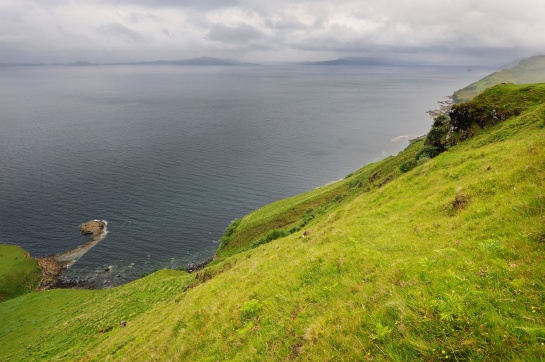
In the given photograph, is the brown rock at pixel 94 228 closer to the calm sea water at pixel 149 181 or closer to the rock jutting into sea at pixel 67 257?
the rock jutting into sea at pixel 67 257

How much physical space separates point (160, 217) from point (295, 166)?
222ft

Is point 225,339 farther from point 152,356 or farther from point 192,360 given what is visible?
point 152,356

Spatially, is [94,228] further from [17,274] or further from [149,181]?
[149,181]

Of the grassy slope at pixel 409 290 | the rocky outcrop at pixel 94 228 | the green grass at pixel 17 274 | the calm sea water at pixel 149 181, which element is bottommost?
the green grass at pixel 17 274

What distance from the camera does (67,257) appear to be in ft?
275

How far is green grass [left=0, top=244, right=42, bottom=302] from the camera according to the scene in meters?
73.1

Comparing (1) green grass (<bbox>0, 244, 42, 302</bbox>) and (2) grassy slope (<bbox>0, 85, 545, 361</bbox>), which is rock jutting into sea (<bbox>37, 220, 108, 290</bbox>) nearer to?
(1) green grass (<bbox>0, 244, 42, 302</bbox>)

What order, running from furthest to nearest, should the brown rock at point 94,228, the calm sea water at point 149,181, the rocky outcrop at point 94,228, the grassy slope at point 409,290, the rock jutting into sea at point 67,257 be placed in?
the brown rock at point 94,228 < the rocky outcrop at point 94,228 < the calm sea water at point 149,181 < the rock jutting into sea at point 67,257 < the grassy slope at point 409,290

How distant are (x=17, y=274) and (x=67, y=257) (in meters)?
11.2

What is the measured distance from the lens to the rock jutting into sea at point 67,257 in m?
77.3

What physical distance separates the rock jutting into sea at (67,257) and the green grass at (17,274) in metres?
1.83

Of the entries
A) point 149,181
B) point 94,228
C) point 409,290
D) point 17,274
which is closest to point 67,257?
point 17,274

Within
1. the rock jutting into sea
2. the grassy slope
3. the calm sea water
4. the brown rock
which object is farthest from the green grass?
the grassy slope

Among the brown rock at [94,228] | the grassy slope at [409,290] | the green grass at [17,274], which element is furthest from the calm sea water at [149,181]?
the grassy slope at [409,290]
